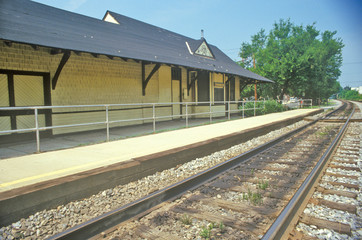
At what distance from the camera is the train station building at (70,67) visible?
7733mm

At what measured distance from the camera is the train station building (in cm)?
773

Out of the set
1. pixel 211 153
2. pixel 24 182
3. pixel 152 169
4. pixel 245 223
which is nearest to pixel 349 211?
pixel 245 223

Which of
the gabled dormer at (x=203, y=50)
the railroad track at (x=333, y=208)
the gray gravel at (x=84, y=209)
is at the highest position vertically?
the gabled dormer at (x=203, y=50)

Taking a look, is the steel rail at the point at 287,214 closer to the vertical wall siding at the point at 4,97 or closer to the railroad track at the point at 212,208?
the railroad track at the point at 212,208

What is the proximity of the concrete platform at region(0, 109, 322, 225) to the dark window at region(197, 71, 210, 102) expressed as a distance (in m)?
9.42

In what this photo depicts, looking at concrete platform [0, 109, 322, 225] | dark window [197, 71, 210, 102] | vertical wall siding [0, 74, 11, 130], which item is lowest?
concrete platform [0, 109, 322, 225]

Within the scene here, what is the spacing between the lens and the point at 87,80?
1000 centimetres

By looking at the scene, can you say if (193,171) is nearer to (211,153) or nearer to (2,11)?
(211,153)

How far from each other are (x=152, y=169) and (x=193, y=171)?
84cm

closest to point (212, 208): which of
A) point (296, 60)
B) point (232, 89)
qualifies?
point (232, 89)

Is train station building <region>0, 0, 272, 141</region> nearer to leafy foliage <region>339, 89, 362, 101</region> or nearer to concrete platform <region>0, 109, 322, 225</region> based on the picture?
concrete platform <region>0, 109, 322, 225</region>

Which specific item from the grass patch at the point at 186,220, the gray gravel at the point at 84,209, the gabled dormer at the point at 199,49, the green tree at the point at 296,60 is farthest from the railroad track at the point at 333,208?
the green tree at the point at 296,60

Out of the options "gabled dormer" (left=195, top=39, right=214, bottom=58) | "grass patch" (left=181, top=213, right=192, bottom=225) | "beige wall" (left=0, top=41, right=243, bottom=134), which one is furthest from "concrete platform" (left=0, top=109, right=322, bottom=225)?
"gabled dormer" (left=195, top=39, right=214, bottom=58)

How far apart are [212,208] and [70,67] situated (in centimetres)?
826
